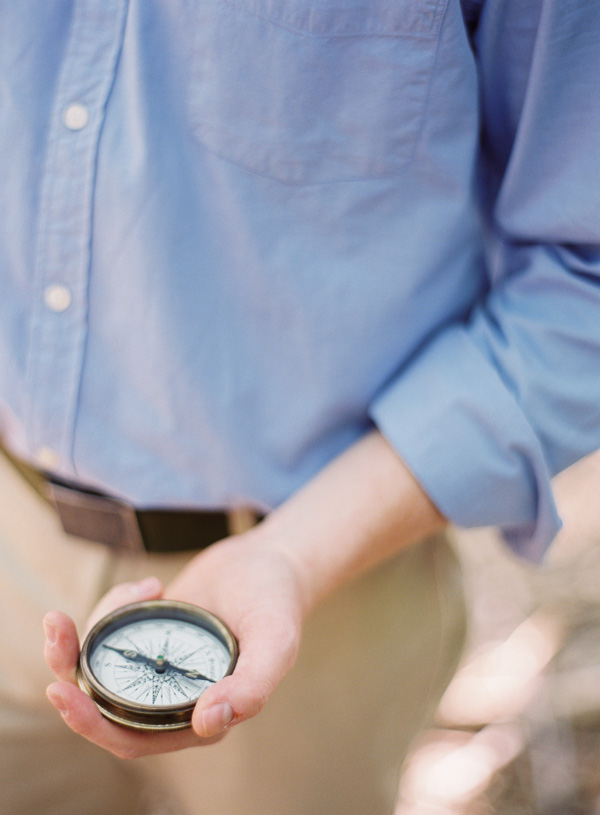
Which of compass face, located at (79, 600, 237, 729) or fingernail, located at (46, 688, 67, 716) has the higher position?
fingernail, located at (46, 688, 67, 716)

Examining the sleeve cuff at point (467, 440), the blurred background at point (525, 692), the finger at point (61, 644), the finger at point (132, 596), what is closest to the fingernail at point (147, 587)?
the finger at point (132, 596)

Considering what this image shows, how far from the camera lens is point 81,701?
2.90 ft

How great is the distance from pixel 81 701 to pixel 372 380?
2.06 feet

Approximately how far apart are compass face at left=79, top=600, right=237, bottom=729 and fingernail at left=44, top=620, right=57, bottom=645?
6 cm

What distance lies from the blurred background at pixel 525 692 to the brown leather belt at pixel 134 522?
1.20 metres

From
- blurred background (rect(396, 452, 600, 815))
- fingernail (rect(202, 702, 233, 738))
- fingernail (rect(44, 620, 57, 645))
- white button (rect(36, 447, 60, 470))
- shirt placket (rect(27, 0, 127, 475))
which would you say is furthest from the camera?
blurred background (rect(396, 452, 600, 815))

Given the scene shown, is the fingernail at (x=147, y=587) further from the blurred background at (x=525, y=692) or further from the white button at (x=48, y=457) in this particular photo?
the blurred background at (x=525, y=692)

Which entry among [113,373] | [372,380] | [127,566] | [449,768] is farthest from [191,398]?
[449,768]

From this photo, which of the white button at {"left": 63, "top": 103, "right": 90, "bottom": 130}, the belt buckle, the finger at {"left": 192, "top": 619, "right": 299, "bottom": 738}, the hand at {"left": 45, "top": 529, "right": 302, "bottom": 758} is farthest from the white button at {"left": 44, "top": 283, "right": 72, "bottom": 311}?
the finger at {"left": 192, "top": 619, "right": 299, "bottom": 738}

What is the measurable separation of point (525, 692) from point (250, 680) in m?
2.08

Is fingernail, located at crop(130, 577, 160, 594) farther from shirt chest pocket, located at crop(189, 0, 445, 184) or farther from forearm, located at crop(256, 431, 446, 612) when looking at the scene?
shirt chest pocket, located at crop(189, 0, 445, 184)

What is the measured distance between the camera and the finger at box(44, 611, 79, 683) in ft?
3.09

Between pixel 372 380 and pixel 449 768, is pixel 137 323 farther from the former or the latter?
pixel 449 768

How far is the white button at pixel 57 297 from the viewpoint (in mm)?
1140
